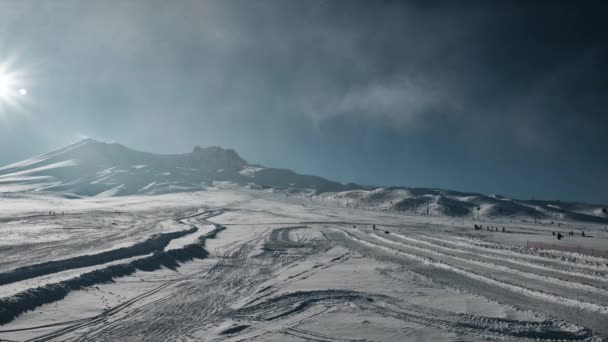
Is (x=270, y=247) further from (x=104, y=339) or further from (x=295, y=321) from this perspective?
(x=104, y=339)

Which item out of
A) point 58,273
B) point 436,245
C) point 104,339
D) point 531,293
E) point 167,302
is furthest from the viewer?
point 436,245

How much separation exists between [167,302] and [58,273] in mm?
8923

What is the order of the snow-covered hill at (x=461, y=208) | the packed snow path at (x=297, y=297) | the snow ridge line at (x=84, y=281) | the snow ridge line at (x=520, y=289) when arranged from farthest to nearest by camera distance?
the snow-covered hill at (x=461, y=208), the snow ridge line at (x=520, y=289), the snow ridge line at (x=84, y=281), the packed snow path at (x=297, y=297)

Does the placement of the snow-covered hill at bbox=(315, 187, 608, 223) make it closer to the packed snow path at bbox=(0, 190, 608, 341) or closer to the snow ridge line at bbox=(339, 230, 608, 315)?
the snow ridge line at bbox=(339, 230, 608, 315)

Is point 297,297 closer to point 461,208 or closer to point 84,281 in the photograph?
point 84,281

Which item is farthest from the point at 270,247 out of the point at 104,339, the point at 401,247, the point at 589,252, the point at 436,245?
the point at 589,252

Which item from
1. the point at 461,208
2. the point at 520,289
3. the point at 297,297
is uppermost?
the point at 461,208

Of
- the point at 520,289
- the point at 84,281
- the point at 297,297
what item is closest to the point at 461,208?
the point at 520,289

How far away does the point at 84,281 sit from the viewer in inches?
738

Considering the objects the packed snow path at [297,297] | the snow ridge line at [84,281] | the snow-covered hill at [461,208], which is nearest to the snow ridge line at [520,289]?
the packed snow path at [297,297]

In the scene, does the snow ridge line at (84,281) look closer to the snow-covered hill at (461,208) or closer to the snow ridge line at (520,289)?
the snow ridge line at (520,289)

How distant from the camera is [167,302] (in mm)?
16156

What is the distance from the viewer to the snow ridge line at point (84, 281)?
46.4 feet

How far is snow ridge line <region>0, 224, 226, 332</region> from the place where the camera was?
14.1 meters
